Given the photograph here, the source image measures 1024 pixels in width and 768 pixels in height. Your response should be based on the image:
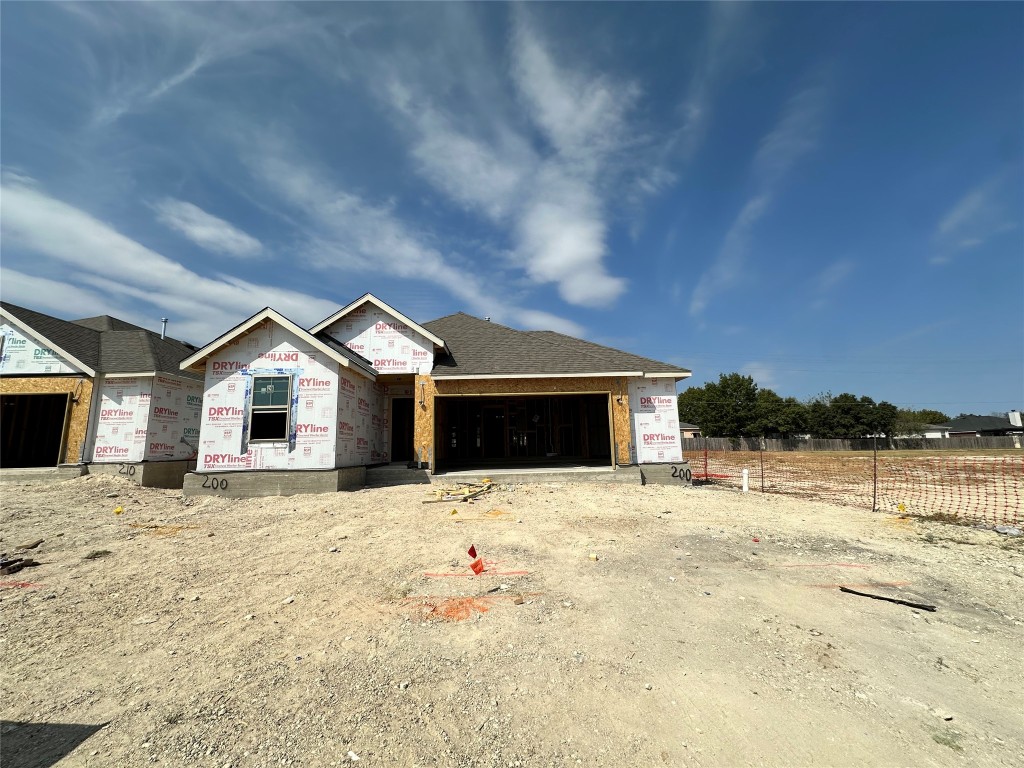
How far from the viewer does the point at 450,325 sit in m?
18.6

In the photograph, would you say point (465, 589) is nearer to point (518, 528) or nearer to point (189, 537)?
point (518, 528)

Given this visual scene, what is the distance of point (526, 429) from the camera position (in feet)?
64.9

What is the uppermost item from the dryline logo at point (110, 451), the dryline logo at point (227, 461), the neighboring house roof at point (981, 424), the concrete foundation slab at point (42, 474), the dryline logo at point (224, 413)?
the neighboring house roof at point (981, 424)

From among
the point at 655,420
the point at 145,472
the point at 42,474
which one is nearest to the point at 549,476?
the point at 655,420

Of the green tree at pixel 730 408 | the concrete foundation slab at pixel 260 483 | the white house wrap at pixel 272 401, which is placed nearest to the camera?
the concrete foundation slab at pixel 260 483

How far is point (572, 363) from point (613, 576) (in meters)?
9.93

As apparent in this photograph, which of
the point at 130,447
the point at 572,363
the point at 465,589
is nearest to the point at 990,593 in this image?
the point at 465,589

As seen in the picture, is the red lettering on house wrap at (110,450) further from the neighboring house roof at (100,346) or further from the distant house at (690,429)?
the distant house at (690,429)

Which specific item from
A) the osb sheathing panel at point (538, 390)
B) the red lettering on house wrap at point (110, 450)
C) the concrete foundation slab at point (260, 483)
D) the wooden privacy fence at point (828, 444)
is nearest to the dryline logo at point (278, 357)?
the concrete foundation slab at point (260, 483)

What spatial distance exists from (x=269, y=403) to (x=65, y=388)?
8084mm

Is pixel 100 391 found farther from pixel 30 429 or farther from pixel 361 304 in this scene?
pixel 361 304

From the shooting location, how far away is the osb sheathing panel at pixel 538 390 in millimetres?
14398

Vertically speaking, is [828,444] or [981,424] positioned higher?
[981,424]

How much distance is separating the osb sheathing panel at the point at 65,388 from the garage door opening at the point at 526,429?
12.2 m
